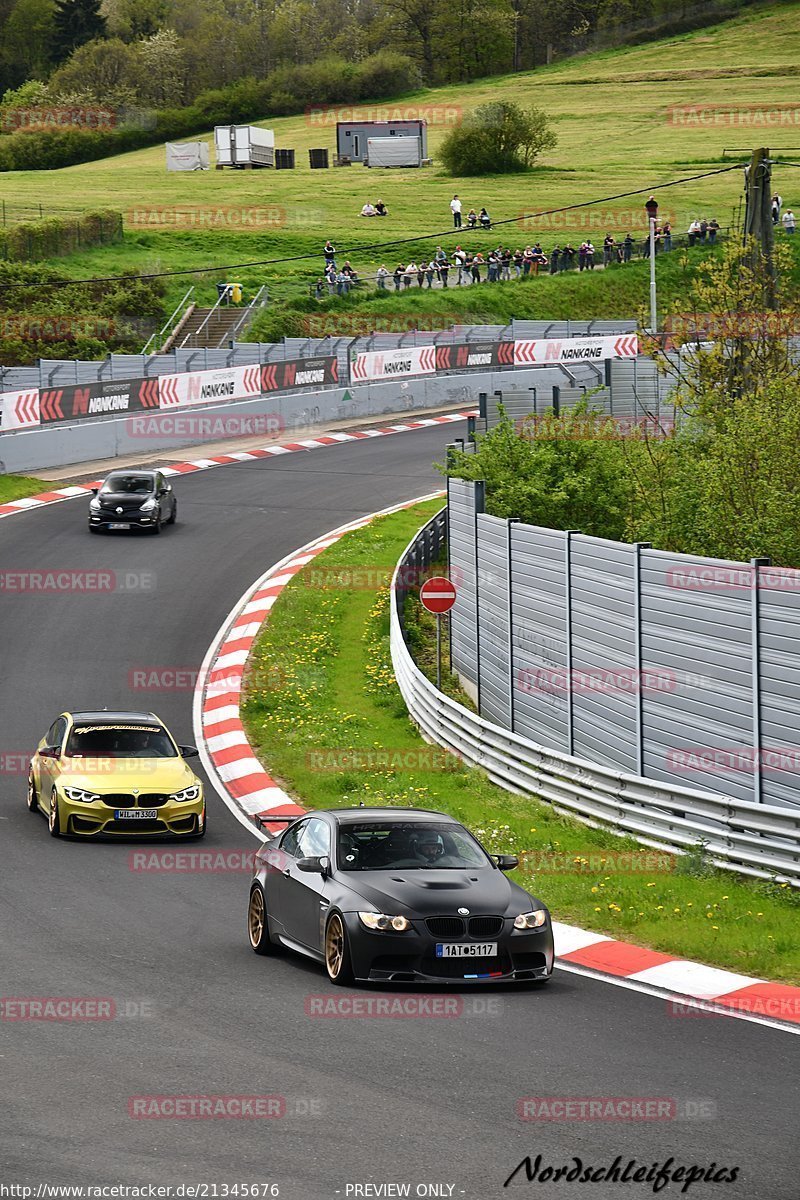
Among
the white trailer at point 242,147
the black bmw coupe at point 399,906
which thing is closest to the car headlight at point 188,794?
the black bmw coupe at point 399,906

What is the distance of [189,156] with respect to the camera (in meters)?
120

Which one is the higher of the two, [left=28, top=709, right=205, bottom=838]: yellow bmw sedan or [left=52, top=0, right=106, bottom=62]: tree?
[left=52, top=0, right=106, bottom=62]: tree

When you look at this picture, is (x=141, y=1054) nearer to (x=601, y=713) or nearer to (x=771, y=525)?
(x=601, y=713)

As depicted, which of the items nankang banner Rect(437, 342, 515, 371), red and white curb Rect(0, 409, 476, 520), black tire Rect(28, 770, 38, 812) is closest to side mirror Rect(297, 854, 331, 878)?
black tire Rect(28, 770, 38, 812)

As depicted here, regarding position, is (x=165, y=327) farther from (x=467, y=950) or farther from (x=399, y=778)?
(x=467, y=950)

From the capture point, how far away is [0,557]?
31.8 m
